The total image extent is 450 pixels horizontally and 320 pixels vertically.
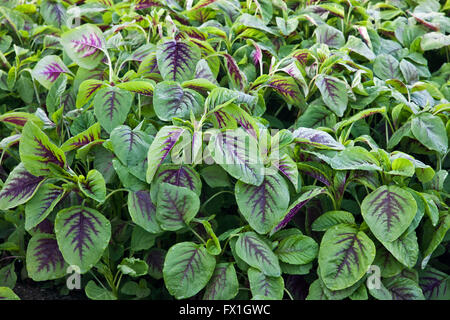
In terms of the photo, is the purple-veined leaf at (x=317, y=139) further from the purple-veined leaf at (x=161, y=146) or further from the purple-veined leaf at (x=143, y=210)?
the purple-veined leaf at (x=143, y=210)

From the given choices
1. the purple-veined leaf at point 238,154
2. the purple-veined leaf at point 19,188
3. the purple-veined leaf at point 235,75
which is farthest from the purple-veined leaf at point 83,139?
the purple-veined leaf at point 235,75

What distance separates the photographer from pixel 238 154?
4.48 feet

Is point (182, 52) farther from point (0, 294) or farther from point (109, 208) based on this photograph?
point (0, 294)

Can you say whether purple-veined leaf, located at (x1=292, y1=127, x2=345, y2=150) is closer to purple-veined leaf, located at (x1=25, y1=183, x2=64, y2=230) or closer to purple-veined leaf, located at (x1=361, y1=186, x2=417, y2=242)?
purple-veined leaf, located at (x1=361, y1=186, x2=417, y2=242)

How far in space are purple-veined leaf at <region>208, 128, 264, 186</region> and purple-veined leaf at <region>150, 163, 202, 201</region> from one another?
0.11 meters

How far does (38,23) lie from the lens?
2449 millimetres

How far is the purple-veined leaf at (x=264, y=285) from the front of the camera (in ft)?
4.40

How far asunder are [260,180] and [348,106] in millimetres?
630

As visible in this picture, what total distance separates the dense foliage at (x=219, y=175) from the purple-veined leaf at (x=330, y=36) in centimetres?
7

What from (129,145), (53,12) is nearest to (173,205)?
(129,145)

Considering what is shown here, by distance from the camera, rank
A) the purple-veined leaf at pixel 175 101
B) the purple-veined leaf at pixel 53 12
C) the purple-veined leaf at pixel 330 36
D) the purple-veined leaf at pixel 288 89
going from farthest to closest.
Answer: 1. the purple-veined leaf at pixel 53 12
2. the purple-veined leaf at pixel 330 36
3. the purple-veined leaf at pixel 288 89
4. the purple-veined leaf at pixel 175 101

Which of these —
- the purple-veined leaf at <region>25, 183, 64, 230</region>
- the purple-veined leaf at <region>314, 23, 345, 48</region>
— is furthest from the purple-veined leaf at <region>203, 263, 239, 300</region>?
the purple-veined leaf at <region>314, 23, 345, 48</region>

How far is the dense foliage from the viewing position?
4.49 ft

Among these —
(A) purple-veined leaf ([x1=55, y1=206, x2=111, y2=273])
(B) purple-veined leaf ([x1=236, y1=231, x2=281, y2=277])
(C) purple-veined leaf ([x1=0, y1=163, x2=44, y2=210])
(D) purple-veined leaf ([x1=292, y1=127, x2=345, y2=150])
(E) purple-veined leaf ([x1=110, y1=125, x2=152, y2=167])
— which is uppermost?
(E) purple-veined leaf ([x1=110, y1=125, x2=152, y2=167])
